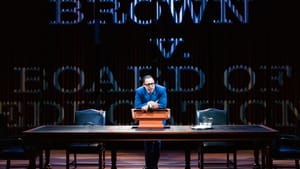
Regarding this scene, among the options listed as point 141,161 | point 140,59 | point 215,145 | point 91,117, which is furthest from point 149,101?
point 140,59

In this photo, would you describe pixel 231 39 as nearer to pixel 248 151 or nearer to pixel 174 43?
pixel 174 43

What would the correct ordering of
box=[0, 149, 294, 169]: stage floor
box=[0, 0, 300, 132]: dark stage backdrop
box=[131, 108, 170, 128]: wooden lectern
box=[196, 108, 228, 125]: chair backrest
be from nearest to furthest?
1. box=[131, 108, 170, 128]: wooden lectern
2. box=[196, 108, 228, 125]: chair backrest
3. box=[0, 149, 294, 169]: stage floor
4. box=[0, 0, 300, 132]: dark stage backdrop

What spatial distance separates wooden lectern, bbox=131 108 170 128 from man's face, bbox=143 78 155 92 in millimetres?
1098

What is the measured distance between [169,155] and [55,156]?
2241 mm

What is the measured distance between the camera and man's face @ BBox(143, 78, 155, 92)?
6.71m

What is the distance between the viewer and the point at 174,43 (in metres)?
9.34

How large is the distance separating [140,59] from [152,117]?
3.81 metres

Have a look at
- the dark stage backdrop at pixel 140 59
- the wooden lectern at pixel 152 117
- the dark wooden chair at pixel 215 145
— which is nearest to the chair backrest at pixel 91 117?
Result: the wooden lectern at pixel 152 117

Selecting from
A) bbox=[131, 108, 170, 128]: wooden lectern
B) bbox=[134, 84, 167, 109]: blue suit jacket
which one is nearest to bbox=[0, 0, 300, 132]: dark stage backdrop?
bbox=[134, 84, 167, 109]: blue suit jacket

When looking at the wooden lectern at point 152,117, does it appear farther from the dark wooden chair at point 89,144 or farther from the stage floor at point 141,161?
the stage floor at point 141,161

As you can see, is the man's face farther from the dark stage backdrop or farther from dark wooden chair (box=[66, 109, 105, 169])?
the dark stage backdrop

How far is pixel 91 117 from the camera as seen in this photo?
7035mm

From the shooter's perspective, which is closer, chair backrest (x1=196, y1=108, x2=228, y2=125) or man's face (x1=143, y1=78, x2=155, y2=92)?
man's face (x1=143, y1=78, x2=155, y2=92)

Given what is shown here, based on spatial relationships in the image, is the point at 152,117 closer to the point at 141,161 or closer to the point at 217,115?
the point at 217,115
